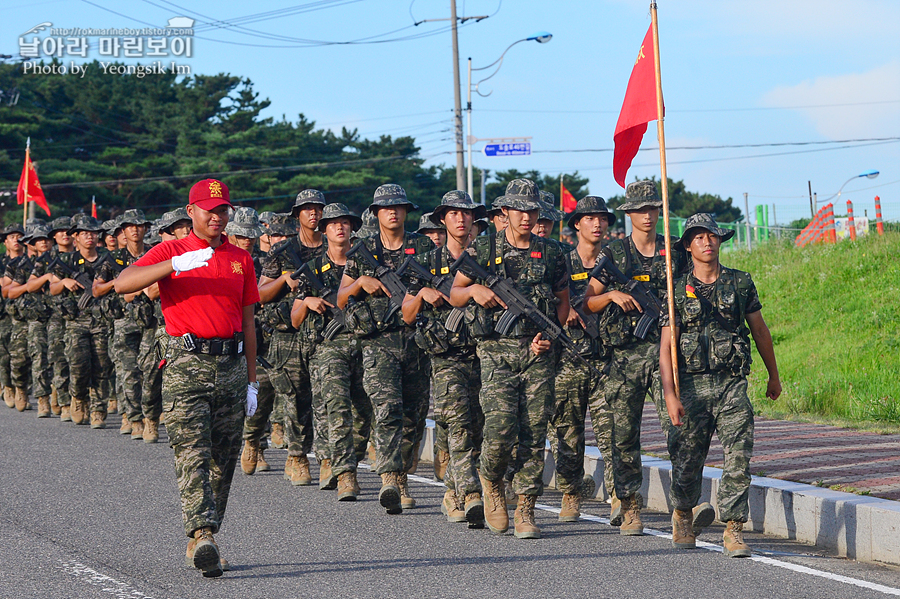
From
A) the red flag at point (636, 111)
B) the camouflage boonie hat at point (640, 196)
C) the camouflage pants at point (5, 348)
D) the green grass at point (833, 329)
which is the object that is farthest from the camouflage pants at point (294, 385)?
the camouflage pants at point (5, 348)

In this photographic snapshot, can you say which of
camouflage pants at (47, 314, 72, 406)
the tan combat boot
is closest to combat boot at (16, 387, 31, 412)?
camouflage pants at (47, 314, 72, 406)

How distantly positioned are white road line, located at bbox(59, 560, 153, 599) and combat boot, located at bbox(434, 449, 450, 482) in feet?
11.9

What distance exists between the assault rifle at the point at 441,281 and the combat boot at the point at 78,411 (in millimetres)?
7083

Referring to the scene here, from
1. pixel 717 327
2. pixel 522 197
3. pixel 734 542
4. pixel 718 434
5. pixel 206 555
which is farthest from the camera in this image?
pixel 522 197

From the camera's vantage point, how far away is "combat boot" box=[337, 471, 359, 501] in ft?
29.8

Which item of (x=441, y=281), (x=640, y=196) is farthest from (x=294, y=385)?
(x=640, y=196)

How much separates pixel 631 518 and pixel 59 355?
945cm

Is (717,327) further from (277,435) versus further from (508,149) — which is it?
(508,149)

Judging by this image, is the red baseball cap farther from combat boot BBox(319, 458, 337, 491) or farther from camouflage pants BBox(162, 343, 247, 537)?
combat boot BBox(319, 458, 337, 491)

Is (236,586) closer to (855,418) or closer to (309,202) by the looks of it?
(309,202)

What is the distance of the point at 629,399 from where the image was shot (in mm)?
7902

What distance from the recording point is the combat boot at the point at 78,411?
47.5 feet

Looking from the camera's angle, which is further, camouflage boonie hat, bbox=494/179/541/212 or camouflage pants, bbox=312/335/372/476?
camouflage pants, bbox=312/335/372/476

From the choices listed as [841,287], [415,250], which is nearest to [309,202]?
[415,250]
